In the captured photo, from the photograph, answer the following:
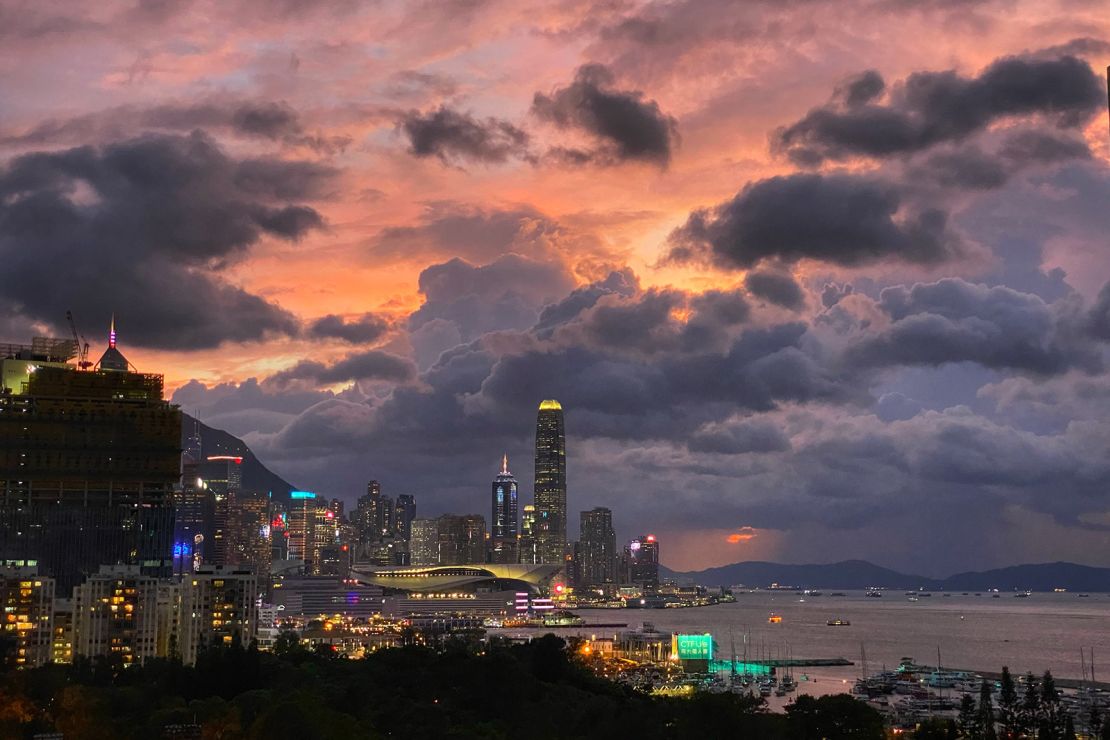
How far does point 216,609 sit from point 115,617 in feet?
41.1

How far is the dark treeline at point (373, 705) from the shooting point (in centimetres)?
8475

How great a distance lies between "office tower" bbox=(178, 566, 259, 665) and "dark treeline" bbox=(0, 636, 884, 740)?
33.2m

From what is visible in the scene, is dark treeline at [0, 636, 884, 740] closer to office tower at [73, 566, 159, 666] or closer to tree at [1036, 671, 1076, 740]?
tree at [1036, 671, 1076, 740]

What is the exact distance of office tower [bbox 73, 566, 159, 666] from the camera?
6412 inches

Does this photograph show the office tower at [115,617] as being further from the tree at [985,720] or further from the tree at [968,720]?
the tree at [985,720]

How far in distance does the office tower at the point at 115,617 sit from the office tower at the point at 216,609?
4.43 meters

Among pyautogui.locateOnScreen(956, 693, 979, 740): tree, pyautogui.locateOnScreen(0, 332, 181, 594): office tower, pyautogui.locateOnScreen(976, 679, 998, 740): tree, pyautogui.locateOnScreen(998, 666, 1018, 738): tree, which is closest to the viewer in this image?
pyautogui.locateOnScreen(976, 679, 998, 740): tree

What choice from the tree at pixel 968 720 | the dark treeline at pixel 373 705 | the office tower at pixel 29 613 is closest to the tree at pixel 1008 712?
the tree at pixel 968 720

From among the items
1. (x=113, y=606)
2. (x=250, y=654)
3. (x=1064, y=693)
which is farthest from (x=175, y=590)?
(x=1064, y=693)

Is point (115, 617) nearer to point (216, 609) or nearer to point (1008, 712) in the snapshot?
point (216, 609)

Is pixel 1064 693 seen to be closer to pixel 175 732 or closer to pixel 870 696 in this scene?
pixel 870 696

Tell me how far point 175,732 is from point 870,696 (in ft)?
381

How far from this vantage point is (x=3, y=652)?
137500 mm

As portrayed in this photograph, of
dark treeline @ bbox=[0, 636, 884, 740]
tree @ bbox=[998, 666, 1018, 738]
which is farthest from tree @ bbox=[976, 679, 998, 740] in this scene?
dark treeline @ bbox=[0, 636, 884, 740]
